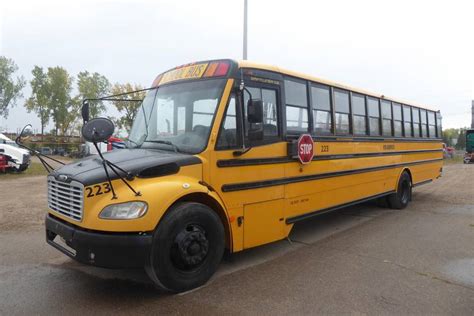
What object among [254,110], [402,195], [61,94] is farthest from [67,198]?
[61,94]

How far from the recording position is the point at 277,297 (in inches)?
158

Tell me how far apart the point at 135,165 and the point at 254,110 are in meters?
1.57

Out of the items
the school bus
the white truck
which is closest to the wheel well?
the school bus

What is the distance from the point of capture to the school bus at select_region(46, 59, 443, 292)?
3.75m

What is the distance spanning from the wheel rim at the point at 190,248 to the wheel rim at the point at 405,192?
701cm

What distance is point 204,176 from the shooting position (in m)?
4.37

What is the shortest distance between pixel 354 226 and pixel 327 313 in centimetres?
413

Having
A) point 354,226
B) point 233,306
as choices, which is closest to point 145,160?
point 233,306

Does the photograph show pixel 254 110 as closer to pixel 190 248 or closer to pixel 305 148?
pixel 305 148

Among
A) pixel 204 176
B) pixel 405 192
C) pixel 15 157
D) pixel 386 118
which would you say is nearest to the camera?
pixel 204 176

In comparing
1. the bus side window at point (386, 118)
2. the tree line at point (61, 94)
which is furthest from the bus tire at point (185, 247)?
the tree line at point (61, 94)

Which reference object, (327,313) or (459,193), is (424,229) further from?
(459,193)

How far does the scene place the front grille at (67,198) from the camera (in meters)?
3.87

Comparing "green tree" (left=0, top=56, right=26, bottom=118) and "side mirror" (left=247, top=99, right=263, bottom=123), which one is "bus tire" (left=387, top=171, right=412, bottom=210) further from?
"green tree" (left=0, top=56, right=26, bottom=118)
